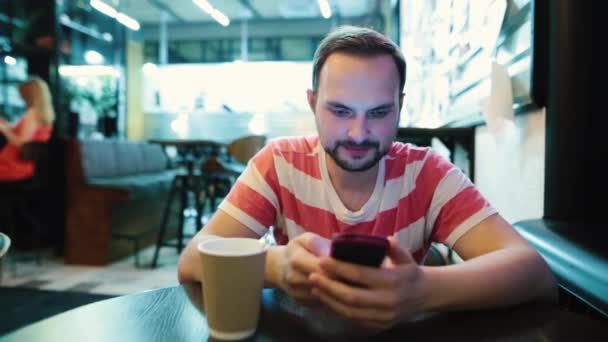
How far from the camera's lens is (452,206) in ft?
3.15

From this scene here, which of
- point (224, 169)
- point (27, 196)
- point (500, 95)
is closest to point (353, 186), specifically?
point (500, 95)

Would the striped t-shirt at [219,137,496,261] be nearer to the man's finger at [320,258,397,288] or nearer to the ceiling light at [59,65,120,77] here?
the man's finger at [320,258,397,288]

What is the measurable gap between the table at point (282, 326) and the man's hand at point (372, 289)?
30 millimetres

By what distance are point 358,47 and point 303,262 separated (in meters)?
0.46

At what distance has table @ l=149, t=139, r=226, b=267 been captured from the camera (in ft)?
12.4

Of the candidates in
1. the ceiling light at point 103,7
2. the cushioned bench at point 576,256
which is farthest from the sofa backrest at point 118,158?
the cushioned bench at point 576,256

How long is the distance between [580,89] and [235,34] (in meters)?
8.74

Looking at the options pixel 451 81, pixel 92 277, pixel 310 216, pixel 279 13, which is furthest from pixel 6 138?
pixel 279 13

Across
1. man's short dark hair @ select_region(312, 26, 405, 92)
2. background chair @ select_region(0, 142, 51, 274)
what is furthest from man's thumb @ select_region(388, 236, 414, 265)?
background chair @ select_region(0, 142, 51, 274)

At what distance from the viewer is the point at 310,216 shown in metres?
1.05

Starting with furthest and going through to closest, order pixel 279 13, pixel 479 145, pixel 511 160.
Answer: pixel 279 13
pixel 479 145
pixel 511 160

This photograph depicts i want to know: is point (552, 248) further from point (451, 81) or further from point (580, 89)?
point (451, 81)

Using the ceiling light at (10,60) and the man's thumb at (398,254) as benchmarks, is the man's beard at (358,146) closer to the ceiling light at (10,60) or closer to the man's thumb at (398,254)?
the man's thumb at (398,254)

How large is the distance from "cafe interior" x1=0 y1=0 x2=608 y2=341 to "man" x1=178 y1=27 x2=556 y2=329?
0.43 ft
